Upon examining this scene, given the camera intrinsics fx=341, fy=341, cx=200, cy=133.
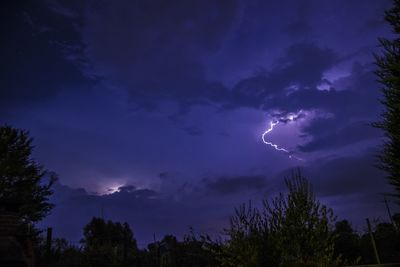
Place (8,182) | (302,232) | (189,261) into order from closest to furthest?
(302,232) → (189,261) → (8,182)

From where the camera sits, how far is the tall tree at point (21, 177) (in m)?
25.9

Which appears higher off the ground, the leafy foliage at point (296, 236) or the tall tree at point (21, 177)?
the tall tree at point (21, 177)

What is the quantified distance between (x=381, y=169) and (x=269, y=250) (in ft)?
18.8

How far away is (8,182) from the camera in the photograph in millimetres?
25922

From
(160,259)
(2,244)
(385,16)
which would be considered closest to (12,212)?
(2,244)

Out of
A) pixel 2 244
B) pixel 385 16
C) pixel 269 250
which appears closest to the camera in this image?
pixel 2 244

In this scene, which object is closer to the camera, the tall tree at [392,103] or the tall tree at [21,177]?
the tall tree at [392,103]

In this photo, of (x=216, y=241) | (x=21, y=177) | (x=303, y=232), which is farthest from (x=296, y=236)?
(x=21, y=177)

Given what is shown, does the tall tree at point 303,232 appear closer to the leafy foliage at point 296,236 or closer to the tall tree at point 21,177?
the leafy foliage at point 296,236

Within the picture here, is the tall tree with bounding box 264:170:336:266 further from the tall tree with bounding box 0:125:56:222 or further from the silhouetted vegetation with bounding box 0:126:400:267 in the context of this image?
the tall tree with bounding box 0:125:56:222

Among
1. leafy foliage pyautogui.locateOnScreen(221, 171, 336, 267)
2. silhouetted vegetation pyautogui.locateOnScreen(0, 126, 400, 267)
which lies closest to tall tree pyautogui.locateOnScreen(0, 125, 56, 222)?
silhouetted vegetation pyautogui.locateOnScreen(0, 126, 400, 267)

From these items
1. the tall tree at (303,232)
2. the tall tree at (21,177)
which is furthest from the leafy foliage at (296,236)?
the tall tree at (21,177)

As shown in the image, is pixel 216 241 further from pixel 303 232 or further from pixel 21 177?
pixel 21 177

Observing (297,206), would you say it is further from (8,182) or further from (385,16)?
(8,182)
